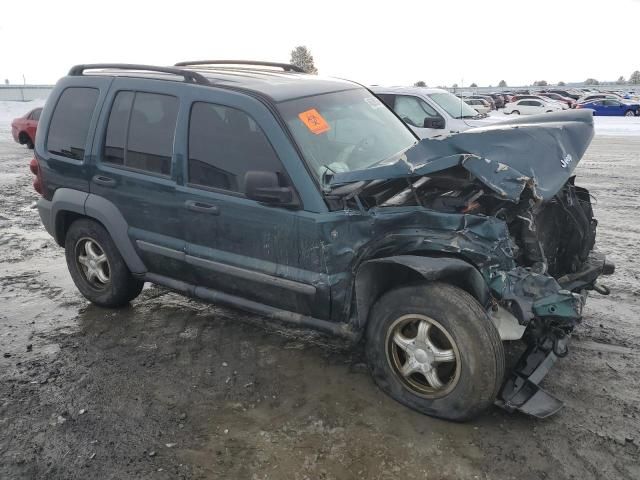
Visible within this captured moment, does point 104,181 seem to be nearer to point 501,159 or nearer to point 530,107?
point 501,159

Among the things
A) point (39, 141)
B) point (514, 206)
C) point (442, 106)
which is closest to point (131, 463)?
point (514, 206)

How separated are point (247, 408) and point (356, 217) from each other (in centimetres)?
140

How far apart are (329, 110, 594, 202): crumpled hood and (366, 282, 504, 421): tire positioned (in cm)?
70

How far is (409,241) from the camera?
10.7 ft

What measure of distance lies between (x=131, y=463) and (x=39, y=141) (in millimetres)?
3280

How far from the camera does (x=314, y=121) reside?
381 cm

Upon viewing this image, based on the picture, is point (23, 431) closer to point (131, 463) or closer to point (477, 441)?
point (131, 463)

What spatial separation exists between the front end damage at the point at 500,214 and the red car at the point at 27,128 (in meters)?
16.2

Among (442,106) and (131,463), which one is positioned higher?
(442,106)

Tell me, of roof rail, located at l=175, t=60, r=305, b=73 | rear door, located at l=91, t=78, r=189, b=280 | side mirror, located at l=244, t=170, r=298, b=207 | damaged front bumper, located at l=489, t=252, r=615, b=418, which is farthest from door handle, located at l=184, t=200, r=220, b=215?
roof rail, located at l=175, t=60, r=305, b=73

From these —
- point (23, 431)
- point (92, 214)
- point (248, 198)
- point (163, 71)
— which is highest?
point (163, 71)

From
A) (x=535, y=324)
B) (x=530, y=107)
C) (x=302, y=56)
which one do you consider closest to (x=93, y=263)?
(x=535, y=324)

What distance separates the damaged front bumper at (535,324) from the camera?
300 cm

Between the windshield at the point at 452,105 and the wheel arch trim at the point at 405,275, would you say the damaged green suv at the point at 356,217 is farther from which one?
the windshield at the point at 452,105
